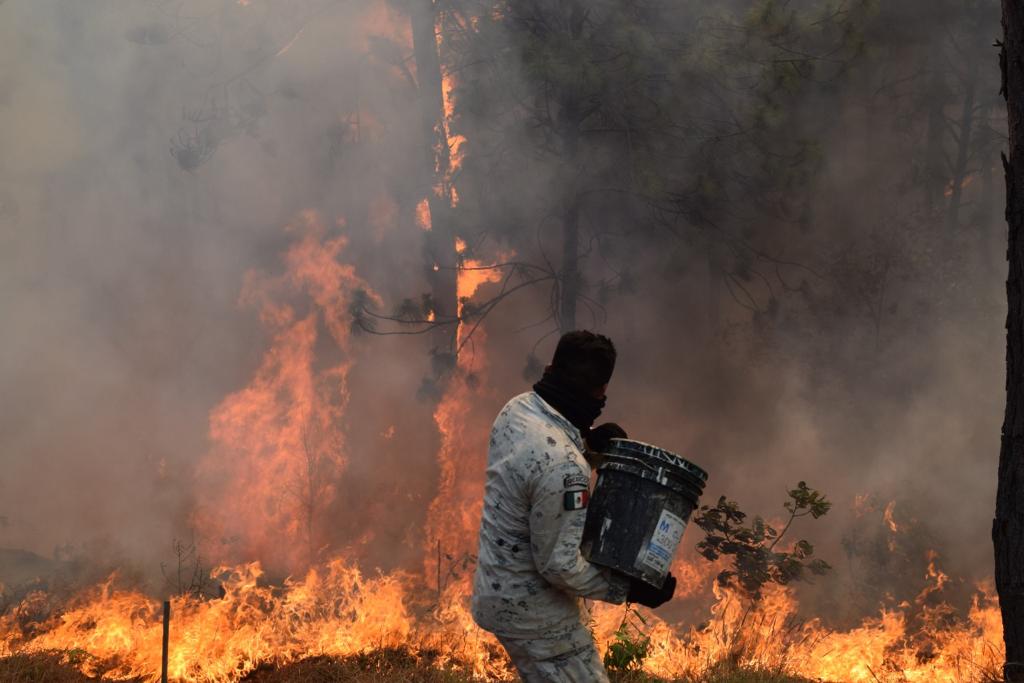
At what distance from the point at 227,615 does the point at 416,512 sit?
322 centimetres

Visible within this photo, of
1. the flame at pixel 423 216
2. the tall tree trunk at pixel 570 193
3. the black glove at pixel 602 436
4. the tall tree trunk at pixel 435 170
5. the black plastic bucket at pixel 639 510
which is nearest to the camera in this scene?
the black plastic bucket at pixel 639 510

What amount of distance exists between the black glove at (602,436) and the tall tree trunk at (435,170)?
682cm

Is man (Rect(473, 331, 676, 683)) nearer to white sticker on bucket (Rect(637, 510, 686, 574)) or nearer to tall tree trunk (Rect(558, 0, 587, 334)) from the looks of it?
white sticker on bucket (Rect(637, 510, 686, 574))

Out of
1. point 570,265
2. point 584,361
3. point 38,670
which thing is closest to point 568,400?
point 584,361

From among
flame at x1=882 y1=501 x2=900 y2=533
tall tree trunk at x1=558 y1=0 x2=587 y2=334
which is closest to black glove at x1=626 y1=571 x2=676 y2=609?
tall tree trunk at x1=558 y1=0 x2=587 y2=334

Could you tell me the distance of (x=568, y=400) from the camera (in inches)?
115

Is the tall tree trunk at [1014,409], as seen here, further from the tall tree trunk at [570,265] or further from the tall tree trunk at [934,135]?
the tall tree trunk at [934,135]

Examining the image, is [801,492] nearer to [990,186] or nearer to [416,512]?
[416,512]

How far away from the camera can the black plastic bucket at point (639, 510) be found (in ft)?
9.39

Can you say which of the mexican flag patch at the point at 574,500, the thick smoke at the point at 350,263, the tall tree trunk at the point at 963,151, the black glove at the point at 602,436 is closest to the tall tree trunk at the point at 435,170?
the thick smoke at the point at 350,263

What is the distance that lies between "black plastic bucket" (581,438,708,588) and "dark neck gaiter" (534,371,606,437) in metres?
0.16

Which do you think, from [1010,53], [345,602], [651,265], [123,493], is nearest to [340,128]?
[651,265]

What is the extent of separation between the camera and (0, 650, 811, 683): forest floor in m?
5.27

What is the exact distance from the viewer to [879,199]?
40.3 ft
